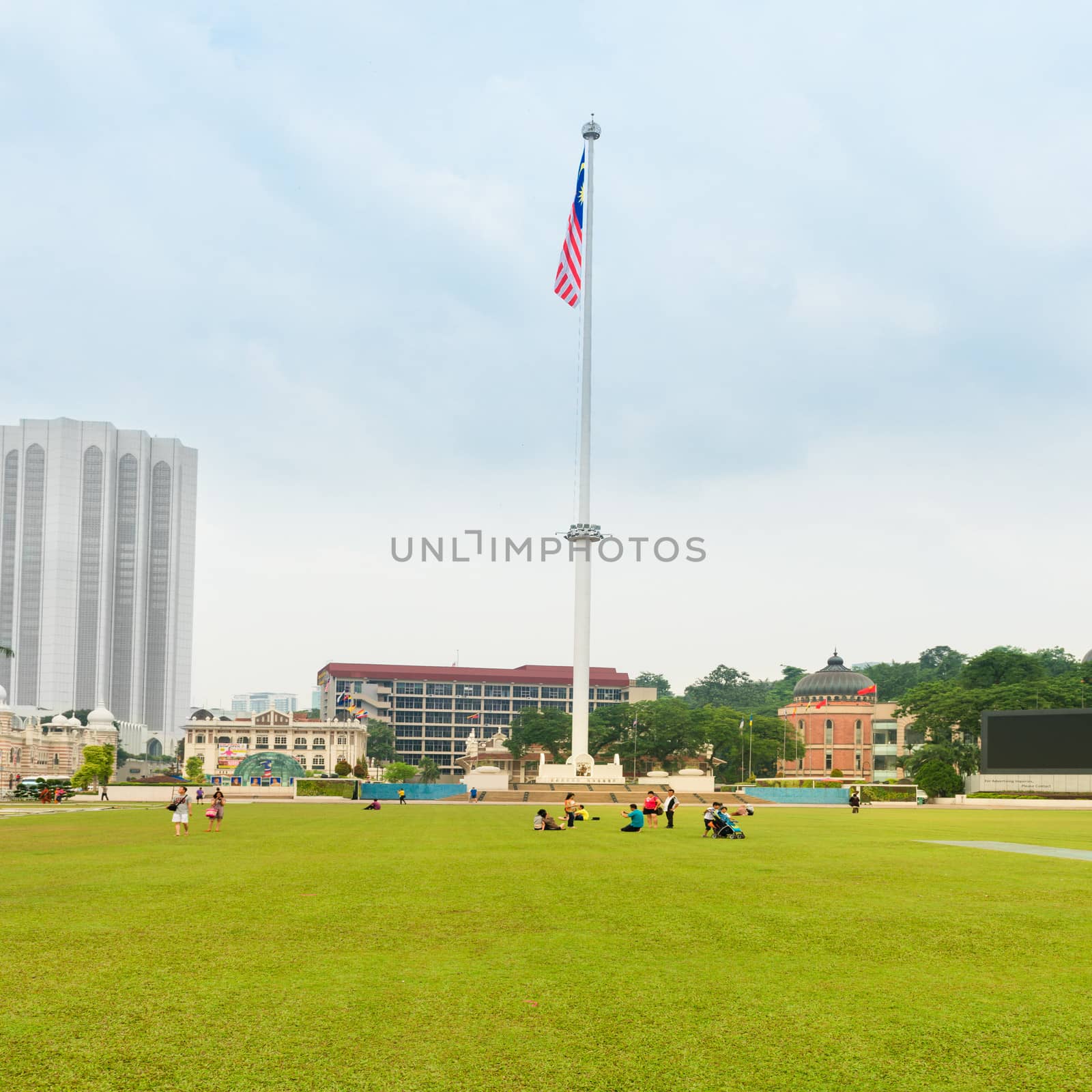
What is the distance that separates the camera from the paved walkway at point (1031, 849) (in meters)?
28.5

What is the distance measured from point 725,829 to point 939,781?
6325 centimetres

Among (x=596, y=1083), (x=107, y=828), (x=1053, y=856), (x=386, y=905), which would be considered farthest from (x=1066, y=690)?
(x=596, y=1083)

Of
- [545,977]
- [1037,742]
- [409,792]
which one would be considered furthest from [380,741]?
[545,977]

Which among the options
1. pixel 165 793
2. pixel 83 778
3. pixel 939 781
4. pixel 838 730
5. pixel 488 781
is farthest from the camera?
pixel 838 730

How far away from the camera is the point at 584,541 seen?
96.9m

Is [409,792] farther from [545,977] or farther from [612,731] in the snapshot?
[545,977]

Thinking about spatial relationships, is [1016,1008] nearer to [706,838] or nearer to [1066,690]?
[706,838]

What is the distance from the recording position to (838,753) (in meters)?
134

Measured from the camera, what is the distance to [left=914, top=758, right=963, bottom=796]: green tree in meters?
91.2

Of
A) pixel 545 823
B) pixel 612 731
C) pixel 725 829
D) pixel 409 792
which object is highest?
pixel 725 829

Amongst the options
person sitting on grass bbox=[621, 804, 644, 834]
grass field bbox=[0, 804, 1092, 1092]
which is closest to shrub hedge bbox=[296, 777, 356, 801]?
person sitting on grass bbox=[621, 804, 644, 834]

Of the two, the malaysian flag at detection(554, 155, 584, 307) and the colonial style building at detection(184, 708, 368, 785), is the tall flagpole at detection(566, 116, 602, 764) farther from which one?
the colonial style building at detection(184, 708, 368, 785)

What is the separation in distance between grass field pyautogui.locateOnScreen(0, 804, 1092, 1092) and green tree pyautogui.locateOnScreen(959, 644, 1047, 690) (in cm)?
10924

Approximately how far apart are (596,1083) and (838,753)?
13215 centimetres
